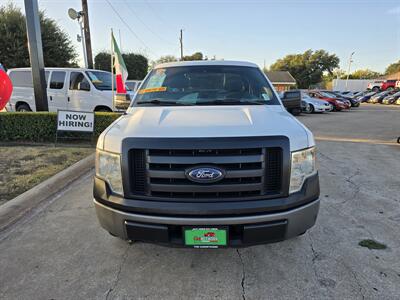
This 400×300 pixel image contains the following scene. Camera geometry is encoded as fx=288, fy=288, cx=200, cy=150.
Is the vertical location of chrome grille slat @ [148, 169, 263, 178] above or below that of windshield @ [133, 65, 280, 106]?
below

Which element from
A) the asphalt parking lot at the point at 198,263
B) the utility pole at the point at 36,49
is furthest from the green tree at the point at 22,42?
the asphalt parking lot at the point at 198,263

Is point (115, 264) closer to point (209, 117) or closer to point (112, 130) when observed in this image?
point (112, 130)

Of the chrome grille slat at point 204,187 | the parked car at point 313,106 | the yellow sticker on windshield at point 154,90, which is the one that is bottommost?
the parked car at point 313,106

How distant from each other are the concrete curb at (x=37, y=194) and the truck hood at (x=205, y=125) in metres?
2.01

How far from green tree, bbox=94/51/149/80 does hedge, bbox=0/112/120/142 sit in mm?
26883

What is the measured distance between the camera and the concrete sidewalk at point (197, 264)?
7.50 feet

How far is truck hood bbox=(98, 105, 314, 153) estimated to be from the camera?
2227 mm

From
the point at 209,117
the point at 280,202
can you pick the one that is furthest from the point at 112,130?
the point at 280,202

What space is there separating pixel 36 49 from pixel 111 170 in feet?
23.9

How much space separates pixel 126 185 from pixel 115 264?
3.00ft

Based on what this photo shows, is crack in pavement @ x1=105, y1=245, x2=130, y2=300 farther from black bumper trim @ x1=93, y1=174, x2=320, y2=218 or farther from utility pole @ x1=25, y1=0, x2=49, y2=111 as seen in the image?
utility pole @ x1=25, y1=0, x2=49, y2=111

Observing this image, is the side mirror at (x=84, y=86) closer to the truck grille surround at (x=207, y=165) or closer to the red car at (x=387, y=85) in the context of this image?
the truck grille surround at (x=207, y=165)

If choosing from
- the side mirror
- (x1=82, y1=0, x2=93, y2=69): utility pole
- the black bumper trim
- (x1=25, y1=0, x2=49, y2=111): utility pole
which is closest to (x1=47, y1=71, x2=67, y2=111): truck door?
the side mirror

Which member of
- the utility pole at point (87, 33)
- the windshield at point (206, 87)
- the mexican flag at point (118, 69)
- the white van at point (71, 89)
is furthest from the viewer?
the utility pole at point (87, 33)
